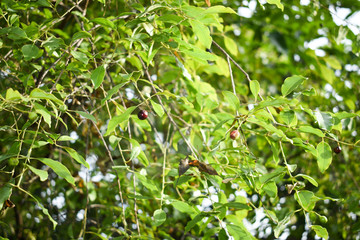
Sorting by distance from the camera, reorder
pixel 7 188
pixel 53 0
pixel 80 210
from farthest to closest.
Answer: pixel 80 210 < pixel 53 0 < pixel 7 188

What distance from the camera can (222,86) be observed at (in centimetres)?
253

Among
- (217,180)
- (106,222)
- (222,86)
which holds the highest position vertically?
(217,180)

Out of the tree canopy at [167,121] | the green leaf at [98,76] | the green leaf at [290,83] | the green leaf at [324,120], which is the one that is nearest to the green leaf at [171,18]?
the tree canopy at [167,121]

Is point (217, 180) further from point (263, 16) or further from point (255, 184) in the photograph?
point (263, 16)

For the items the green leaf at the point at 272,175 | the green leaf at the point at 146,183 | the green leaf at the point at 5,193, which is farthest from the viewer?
the green leaf at the point at 146,183

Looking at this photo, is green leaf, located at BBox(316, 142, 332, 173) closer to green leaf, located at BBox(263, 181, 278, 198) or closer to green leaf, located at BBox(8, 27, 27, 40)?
green leaf, located at BBox(263, 181, 278, 198)

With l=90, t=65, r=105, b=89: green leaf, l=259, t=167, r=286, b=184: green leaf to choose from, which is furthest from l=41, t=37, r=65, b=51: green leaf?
l=259, t=167, r=286, b=184: green leaf

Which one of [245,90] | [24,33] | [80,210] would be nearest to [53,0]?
[24,33]

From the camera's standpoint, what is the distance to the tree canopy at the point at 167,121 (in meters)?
1.00

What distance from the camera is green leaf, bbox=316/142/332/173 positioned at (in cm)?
102

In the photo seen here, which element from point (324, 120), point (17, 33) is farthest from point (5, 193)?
point (324, 120)

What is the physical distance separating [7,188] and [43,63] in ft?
1.67

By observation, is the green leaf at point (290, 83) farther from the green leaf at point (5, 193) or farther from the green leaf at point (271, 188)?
the green leaf at point (5, 193)

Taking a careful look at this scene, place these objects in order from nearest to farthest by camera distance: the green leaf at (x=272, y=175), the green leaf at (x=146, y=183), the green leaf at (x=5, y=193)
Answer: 1. the green leaf at (x=5, y=193)
2. the green leaf at (x=272, y=175)
3. the green leaf at (x=146, y=183)
